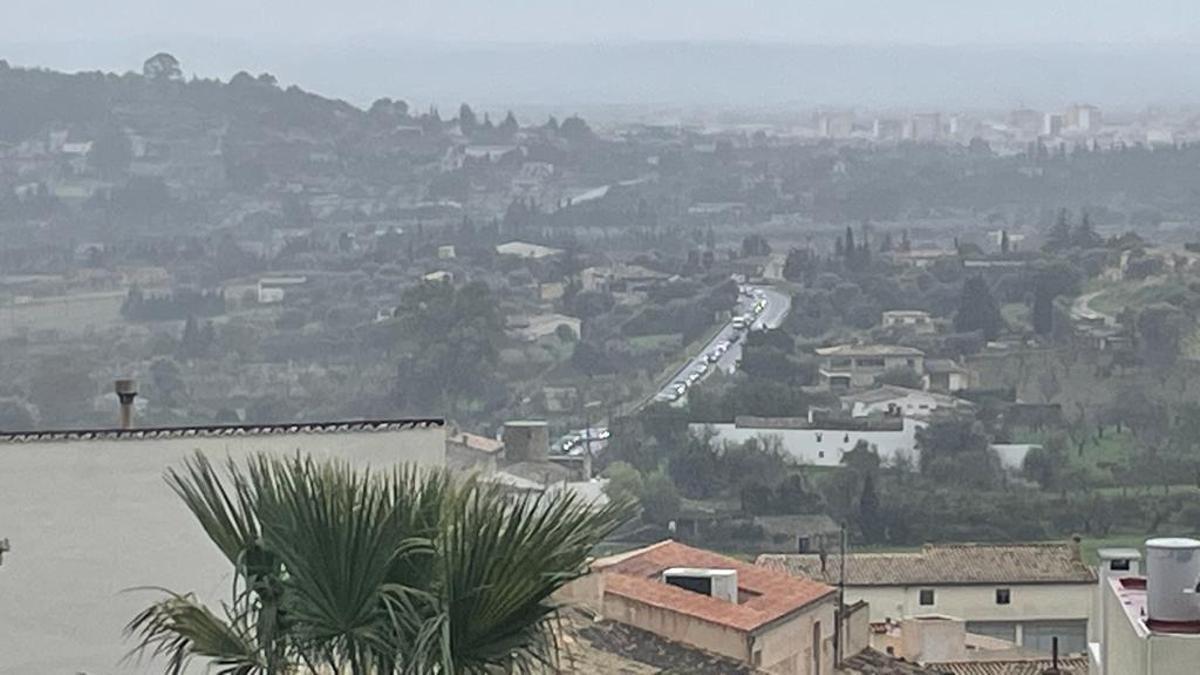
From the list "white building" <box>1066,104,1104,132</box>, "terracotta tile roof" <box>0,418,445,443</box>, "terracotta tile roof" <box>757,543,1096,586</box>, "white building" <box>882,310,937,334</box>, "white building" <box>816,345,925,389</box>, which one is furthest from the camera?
"white building" <box>1066,104,1104,132</box>

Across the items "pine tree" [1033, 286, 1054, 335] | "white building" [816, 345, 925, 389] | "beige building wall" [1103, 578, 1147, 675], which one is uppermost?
"beige building wall" [1103, 578, 1147, 675]

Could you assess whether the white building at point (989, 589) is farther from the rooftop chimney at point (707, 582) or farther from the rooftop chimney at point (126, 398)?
the rooftop chimney at point (126, 398)

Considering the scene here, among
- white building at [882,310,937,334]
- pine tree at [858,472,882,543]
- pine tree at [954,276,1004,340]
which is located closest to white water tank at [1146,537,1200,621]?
pine tree at [858,472,882,543]

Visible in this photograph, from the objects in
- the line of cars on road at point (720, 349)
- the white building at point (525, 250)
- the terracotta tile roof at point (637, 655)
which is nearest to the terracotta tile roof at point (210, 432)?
the terracotta tile roof at point (637, 655)

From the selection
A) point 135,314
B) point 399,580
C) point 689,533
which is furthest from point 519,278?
point 399,580

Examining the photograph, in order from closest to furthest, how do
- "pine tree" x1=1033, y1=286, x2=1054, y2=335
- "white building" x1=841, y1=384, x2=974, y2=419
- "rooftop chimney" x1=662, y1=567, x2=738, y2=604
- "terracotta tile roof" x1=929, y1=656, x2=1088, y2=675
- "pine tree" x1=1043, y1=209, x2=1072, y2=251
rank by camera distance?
"rooftop chimney" x1=662, y1=567, x2=738, y2=604 → "terracotta tile roof" x1=929, y1=656, x2=1088, y2=675 → "white building" x1=841, y1=384, x2=974, y2=419 → "pine tree" x1=1033, y1=286, x2=1054, y2=335 → "pine tree" x1=1043, y1=209, x2=1072, y2=251

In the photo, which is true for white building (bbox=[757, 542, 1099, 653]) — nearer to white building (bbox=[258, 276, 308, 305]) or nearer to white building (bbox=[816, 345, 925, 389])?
white building (bbox=[816, 345, 925, 389])
